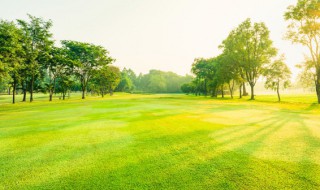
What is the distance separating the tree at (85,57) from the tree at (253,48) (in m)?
45.0

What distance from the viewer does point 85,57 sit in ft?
205

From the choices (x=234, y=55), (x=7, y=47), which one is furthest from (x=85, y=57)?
(x=234, y=55)

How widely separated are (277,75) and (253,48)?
10907mm

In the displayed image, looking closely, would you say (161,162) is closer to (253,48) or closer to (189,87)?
(253,48)

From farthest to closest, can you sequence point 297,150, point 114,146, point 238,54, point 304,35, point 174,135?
point 238,54 → point 304,35 → point 174,135 → point 114,146 → point 297,150

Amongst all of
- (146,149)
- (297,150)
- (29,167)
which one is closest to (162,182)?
(146,149)

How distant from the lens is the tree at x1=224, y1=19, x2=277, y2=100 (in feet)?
175

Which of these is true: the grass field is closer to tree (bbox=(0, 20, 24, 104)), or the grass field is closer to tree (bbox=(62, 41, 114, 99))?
tree (bbox=(0, 20, 24, 104))

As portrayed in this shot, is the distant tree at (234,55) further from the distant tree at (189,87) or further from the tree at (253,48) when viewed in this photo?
the distant tree at (189,87)

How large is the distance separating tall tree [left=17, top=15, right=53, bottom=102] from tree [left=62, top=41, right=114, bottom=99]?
8.25 metres

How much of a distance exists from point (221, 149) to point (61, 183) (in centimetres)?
616

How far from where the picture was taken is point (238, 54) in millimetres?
57094

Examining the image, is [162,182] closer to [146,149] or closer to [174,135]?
[146,149]

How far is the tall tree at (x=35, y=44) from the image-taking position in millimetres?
45991
